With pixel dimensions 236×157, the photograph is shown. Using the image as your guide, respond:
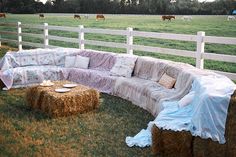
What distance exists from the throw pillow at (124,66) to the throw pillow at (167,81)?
3.80ft

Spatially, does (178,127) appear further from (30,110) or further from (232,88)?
(30,110)

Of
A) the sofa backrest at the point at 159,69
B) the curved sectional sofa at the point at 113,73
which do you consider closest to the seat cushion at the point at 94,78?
the curved sectional sofa at the point at 113,73

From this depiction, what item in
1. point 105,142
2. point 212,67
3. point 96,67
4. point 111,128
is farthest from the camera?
point 212,67

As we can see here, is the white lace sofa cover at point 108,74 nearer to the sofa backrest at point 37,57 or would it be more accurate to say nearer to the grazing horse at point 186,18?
the sofa backrest at point 37,57

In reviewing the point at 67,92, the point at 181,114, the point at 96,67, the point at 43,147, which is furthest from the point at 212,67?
the point at 43,147

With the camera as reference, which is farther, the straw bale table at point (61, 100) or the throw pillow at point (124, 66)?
the throw pillow at point (124, 66)

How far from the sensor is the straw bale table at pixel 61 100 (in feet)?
22.1

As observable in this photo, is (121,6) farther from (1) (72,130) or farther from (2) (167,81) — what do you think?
(1) (72,130)

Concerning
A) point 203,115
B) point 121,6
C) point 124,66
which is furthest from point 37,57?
point 121,6

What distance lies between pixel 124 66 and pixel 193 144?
420cm

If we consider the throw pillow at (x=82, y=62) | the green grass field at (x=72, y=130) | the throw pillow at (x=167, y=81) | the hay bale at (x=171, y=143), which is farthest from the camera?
the throw pillow at (x=82, y=62)

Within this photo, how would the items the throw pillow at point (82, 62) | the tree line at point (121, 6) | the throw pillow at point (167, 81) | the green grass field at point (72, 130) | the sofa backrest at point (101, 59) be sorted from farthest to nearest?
the tree line at point (121, 6) → the throw pillow at point (82, 62) → the sofa backrest at point (101, 59) → the throw pillow at point (167, 81) → the green grass field at point (72, 130)

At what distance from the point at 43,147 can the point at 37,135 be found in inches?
21.3

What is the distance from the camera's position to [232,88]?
5121mm
